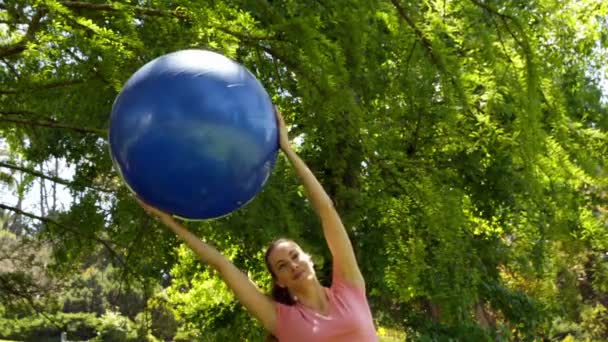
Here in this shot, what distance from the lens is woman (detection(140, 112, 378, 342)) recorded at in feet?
8.31

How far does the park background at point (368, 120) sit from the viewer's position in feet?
9.95

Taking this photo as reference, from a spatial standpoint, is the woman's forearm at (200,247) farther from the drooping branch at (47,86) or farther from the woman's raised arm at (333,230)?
the drooping branch at (47,86)

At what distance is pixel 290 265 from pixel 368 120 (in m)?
1.46

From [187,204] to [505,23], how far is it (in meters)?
1.49

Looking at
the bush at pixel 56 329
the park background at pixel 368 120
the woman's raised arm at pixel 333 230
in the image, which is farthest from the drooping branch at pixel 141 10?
the bush at pixel 56 329

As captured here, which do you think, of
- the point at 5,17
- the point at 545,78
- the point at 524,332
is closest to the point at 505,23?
the point at 545,78

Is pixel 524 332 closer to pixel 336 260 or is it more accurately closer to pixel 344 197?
pixel 344 197

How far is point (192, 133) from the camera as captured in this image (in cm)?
232

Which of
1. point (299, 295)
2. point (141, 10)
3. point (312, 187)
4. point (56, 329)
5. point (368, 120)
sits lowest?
point (299, 295)

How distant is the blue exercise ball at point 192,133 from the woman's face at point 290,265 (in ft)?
0.83

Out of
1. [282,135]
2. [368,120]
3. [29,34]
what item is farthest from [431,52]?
[29,34]

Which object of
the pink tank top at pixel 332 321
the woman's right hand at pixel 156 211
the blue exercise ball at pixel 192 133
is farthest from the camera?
the woman's right hand at pixel 156 211

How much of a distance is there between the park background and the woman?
66 cm

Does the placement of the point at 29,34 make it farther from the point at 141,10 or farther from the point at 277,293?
the point at 277,293
